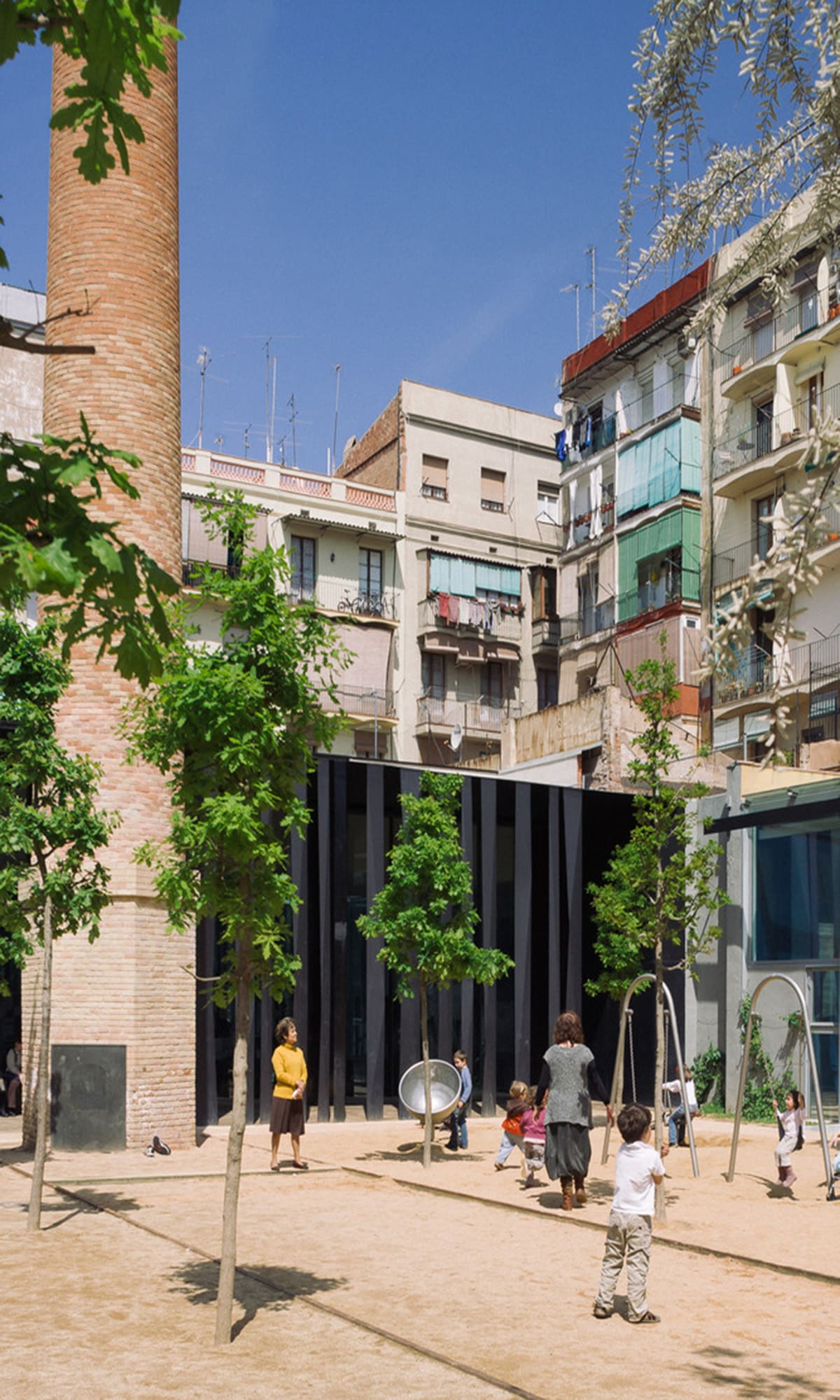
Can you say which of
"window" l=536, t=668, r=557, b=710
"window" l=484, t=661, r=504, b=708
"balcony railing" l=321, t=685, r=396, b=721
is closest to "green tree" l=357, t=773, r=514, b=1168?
"balcony railing" l=321, t=685, r=396, b=721

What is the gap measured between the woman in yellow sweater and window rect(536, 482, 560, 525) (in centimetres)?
3612

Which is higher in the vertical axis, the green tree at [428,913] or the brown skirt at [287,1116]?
the green tree at [428,913]

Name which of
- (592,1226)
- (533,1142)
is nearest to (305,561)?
(533,1142)

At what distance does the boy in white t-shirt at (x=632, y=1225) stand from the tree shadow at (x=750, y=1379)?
0.72 meters

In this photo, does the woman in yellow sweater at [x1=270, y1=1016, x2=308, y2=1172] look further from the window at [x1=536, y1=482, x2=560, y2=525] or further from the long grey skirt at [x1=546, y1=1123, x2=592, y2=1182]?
the window at [x1=536, y1=482, x2=560, y2=525]

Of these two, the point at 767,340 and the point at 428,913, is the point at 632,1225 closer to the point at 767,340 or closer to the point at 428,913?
the point at 428,913

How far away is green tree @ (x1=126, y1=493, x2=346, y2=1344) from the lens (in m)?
9.48

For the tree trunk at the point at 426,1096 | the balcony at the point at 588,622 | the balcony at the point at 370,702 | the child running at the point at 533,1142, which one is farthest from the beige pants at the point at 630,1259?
the balcony at the point at 370,702

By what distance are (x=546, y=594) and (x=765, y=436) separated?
41.0ft

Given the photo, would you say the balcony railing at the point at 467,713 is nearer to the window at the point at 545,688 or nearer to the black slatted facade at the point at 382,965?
the window at the point at 545,688

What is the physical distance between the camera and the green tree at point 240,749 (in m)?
9.48

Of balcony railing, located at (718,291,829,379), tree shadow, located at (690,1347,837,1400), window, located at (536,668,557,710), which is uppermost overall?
balcony railing, located at (718,291,829,379)

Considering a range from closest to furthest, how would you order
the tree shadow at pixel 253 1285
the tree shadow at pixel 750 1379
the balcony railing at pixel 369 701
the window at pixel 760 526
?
the tree shadow at pixel 750 1379
the tree shadow at pixel 253 1285
the window at pixel 760 526
the balcony railing at pixel 369 701

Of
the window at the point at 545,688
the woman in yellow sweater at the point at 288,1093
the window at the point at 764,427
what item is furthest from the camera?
the window at the point at 545,688
